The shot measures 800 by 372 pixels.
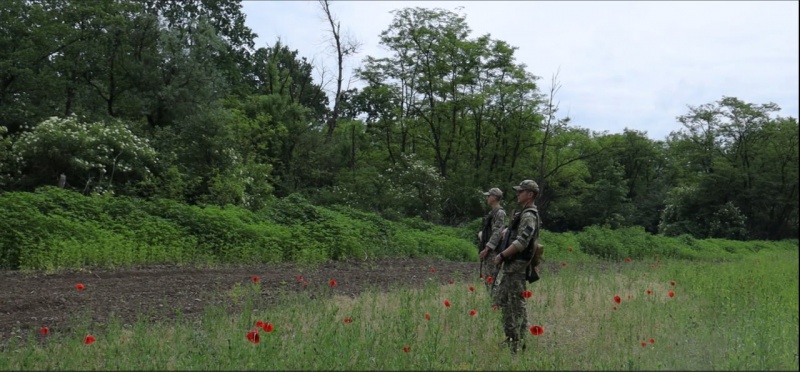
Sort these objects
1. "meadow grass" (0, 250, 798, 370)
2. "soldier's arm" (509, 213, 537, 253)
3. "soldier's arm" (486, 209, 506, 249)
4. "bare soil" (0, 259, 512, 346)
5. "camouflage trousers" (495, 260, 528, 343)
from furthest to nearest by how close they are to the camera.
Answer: "soldier's arm" (486, 209, 506, 249)
"bare soil" (0, 259, 512, 346)
"camouflage trousers" (495, 260, 528, 343)
"soldier's arm" (509, 213, 537, 253)
"meadow grass" (0, 250, 798, 370)

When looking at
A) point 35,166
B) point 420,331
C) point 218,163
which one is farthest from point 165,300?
point 218,163

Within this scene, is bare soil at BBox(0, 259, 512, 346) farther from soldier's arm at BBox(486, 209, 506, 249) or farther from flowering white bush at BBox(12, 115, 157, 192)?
flowering white bush at BBox(12, 115, 157, 192)

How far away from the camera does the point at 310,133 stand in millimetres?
36375

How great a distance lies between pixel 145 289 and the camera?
32.8 ft

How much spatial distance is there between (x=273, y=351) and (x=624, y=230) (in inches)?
1014

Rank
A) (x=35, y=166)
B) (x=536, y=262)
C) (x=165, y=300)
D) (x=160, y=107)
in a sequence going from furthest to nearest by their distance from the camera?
1. (x=160, y=107)
2. (x=35, y=166)
3. (x=165, y=300)
4. (x=536, y=262)

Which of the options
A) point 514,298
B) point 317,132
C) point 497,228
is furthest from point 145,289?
point 317,132

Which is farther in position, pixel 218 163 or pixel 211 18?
pixel 211 18

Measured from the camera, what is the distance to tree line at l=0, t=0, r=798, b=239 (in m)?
23.3

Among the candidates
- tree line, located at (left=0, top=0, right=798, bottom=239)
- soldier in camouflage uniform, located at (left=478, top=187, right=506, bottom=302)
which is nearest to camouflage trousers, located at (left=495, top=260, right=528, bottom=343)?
soldier in camouflage uniform, located at (left=478, top=187, right=506, bottom=302)

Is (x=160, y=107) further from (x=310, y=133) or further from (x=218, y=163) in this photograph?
(x=310, y=133)

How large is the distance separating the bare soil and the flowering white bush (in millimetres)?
9791

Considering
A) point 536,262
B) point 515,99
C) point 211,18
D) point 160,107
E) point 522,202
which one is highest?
point 211,18

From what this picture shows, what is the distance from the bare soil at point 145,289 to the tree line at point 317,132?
9941mm
